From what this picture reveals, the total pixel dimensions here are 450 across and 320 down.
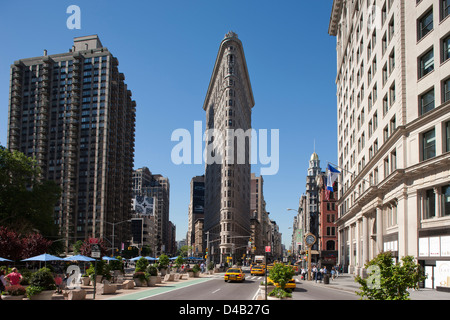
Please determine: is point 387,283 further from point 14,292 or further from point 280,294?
point 14,292

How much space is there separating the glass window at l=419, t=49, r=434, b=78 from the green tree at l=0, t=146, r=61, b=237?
5412 centimetres

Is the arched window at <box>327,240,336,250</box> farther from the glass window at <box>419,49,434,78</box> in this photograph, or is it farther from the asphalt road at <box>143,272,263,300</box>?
the glass window at <box>419,49,434,78</box>

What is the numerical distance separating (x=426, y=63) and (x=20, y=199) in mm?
57853

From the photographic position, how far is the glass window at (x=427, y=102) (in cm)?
3334

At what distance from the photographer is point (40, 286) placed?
2202 cm

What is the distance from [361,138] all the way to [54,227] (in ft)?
172

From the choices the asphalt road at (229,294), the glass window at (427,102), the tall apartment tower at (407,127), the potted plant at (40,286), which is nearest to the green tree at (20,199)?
the asphalt road at (229,294)

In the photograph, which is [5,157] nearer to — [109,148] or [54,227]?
[54,227]

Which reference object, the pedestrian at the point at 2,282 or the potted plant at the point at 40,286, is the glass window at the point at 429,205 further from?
the pedestrian at the point at 2,282

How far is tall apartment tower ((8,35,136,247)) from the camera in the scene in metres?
133

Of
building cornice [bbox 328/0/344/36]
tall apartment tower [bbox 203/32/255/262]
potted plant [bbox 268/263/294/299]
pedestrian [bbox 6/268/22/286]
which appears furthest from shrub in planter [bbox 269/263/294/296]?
tall apartment tower [bbox 203/32/255/262]

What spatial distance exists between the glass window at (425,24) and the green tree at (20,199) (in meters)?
55.1

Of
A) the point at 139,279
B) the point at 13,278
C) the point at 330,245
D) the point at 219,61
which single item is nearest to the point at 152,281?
the point at 139,279
